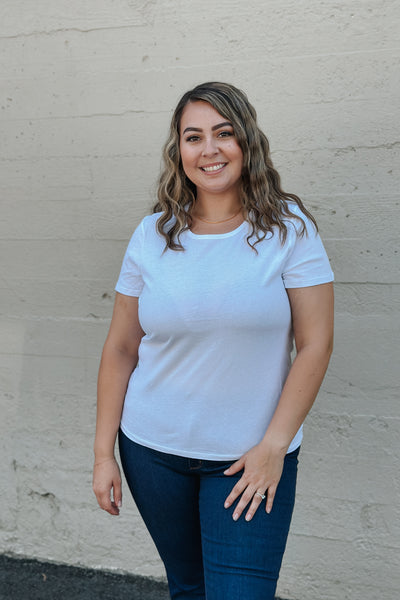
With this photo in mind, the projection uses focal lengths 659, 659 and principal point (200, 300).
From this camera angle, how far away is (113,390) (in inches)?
78.9

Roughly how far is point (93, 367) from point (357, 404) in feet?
3.81

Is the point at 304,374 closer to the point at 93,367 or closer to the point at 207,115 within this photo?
the point at 207,115

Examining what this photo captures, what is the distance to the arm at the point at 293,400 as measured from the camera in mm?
1703

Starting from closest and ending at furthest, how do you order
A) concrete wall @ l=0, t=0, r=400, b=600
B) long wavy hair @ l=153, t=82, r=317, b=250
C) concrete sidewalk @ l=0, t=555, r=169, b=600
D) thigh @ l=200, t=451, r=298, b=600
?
thigh @ l=200, t=451, r=298, b=600 < long wavy hair @ l=153, t=82, r=317, b=250 < concrete wall @ l=0, t=0, r=400, b=600 < concrete sidewalk @ l=0, t=555, r=169, b=600

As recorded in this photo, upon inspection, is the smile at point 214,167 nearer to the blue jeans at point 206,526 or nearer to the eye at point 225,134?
the eye at point 225,134

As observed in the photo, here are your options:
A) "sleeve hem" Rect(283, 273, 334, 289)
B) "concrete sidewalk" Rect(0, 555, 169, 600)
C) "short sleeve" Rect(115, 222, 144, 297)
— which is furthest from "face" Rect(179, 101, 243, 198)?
"concrete sidewalk" Rect(0, 555, 169, 600)

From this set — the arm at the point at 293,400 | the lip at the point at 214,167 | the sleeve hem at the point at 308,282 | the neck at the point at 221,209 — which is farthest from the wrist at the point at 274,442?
the lip at the point at 214,167

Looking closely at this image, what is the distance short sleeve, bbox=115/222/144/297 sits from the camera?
6.36ft

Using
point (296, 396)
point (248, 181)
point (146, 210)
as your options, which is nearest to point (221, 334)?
point (296, 396)

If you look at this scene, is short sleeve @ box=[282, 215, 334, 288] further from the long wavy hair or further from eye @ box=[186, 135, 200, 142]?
eye @ box=[186, 135, 200, 142]

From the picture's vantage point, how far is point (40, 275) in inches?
117

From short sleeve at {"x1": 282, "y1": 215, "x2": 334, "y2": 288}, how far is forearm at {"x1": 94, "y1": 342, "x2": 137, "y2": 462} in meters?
0.61

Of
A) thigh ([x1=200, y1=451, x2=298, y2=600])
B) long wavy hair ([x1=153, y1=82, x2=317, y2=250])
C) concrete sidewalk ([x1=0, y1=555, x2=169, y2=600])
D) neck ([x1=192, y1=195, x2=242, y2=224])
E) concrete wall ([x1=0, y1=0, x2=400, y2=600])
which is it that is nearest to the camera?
thigh ([x1=200, y1=451, x2=298, y2=600])

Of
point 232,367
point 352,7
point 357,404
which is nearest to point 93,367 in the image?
point 357,404
